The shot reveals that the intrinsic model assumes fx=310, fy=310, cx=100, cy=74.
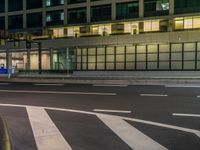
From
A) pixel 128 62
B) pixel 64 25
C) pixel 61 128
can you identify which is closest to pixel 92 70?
pixel 128 62

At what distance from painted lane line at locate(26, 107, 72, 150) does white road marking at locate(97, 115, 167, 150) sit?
4.24 feet

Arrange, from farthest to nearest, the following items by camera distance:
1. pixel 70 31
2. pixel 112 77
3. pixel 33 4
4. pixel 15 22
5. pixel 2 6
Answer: pixel 2 6 → pixel 15 22 → pixel 33 4 → pixel 70 31 → pixel 112 77

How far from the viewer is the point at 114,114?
9.91 meters

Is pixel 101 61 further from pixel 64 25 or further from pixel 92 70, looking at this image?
pixel 64 25

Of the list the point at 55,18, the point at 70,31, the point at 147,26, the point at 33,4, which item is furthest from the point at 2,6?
the point at 147,26

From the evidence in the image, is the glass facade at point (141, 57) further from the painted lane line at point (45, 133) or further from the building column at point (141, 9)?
the painted lane line at point (45, 133)

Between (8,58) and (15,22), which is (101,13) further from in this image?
(8,58)

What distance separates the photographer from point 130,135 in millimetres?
6941

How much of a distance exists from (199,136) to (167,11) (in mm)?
38710

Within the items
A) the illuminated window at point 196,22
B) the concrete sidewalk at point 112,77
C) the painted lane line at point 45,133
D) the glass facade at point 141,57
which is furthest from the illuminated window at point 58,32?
the painted lane line at point 45,133

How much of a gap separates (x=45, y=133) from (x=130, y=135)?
197cm

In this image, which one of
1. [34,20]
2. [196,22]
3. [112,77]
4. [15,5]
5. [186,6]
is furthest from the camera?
[15,5]

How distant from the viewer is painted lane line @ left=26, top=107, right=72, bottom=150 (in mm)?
6111

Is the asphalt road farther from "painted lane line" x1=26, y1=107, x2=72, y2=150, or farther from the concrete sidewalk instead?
the concrete sidewalk
